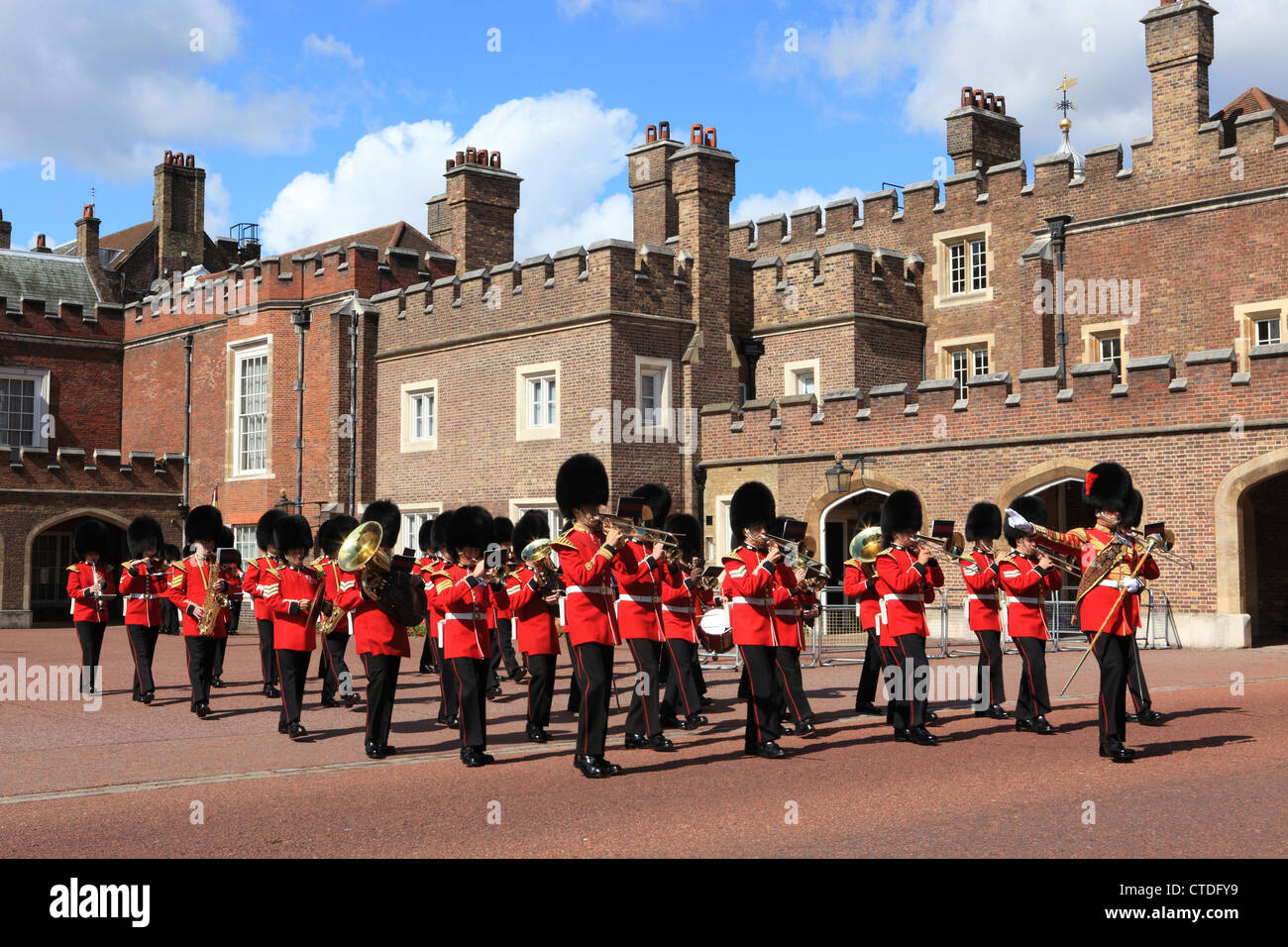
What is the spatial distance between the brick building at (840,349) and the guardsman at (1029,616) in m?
7.96

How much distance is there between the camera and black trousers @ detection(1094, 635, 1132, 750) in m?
8.66

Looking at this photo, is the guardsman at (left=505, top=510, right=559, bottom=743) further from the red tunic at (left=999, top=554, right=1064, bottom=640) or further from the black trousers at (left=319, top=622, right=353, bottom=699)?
the red tunic at (left=999, top=554, right=1064, bottom=640)

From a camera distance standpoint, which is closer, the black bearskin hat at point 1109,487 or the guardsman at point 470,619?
the guardsman at point 470,619

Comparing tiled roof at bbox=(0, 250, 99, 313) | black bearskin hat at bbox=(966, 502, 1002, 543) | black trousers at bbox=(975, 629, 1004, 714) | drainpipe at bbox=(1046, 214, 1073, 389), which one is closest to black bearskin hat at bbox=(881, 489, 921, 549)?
black bearskin hat at bbox=(966, 502, 1002, 543)

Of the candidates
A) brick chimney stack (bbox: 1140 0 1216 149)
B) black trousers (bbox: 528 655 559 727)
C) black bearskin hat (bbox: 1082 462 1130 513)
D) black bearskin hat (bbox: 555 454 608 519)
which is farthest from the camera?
brick chimney stack (bbox: 1140 0 1216 149)

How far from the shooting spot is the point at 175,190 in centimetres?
3862

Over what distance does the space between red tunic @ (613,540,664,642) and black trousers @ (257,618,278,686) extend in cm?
435

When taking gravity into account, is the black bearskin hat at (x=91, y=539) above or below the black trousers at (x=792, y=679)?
above

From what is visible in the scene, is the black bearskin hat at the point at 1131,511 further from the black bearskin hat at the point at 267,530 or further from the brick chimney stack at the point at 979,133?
the brick chimney stack at the point at 979,133

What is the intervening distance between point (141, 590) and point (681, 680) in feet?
18.3

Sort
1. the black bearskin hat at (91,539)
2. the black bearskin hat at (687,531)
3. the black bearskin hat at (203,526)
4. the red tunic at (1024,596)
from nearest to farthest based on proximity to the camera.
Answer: the red tunic at (1024,596) < the black bearskin hat at (687,531) < the black bearskin hat at (203,526) < the black bearskin hat at (91,539)

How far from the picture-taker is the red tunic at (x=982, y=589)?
35.2 feet

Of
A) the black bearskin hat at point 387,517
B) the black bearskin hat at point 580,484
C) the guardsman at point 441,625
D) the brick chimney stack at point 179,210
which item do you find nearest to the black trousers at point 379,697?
the guardsman at point 441,625
